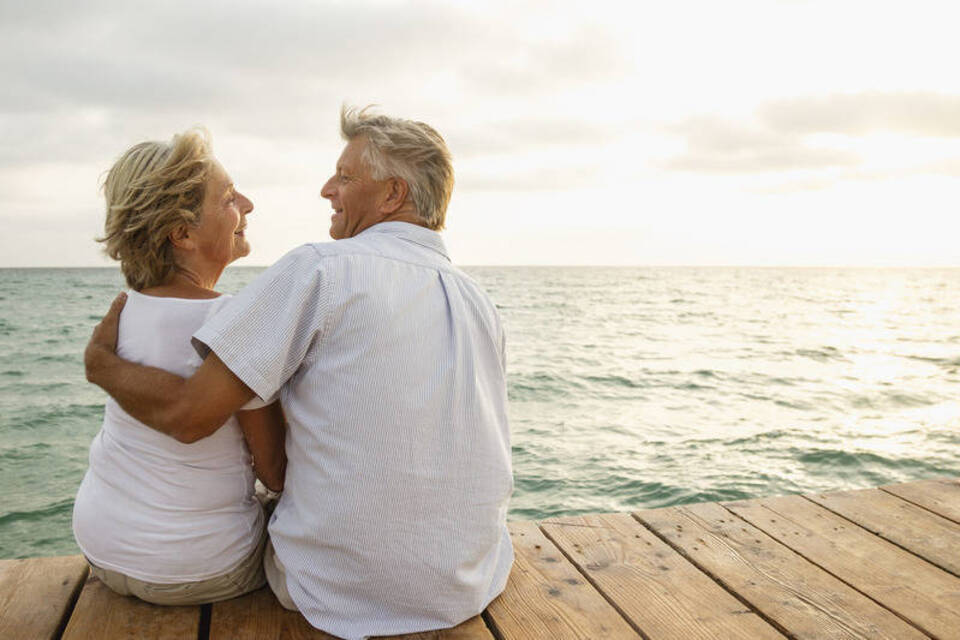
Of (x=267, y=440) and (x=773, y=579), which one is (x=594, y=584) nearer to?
(x=773, y=579)

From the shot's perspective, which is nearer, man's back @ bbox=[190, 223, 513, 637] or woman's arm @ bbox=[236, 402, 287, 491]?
man's back @ bbox=[190, 223, 513, 637]

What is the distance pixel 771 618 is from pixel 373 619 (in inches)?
43.3

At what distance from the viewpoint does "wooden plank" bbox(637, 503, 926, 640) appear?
6.35 ft

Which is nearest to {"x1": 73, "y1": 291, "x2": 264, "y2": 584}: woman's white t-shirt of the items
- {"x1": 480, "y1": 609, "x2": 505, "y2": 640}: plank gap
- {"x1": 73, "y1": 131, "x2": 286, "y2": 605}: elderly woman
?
{"x1": 73, "y1": 131, "x2": 286, "y2": 605}: elderly woman

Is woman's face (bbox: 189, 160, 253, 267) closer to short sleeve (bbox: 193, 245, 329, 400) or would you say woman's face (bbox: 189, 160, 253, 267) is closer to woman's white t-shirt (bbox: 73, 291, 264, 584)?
woman's white t-shirt (bbox: 73, 291, 264, 584)

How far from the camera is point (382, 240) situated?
5.74 feet

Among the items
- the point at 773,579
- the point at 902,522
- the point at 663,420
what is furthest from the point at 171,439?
the point at 663,420

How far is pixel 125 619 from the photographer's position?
1846 mm

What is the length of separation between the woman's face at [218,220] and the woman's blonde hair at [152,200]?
2 cm

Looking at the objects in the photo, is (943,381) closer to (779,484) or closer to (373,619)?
(779,484)

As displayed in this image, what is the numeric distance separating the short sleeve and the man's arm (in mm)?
48

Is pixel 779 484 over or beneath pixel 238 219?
beneath

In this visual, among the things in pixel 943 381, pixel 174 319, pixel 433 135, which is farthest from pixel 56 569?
pixel 943 381

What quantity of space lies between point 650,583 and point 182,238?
1663 millimetres
